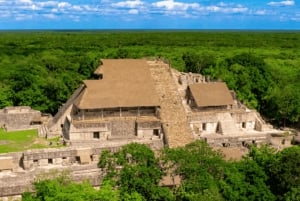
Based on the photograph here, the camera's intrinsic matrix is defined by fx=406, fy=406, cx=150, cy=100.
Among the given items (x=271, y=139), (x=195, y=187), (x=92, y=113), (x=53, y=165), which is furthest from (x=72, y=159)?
(x=271, y=139)

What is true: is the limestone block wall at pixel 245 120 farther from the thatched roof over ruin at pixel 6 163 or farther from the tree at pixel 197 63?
the tree at pixel 197 63

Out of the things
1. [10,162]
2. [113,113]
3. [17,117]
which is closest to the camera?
[10,162]

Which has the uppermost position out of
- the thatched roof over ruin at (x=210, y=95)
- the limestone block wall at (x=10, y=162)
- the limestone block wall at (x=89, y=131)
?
the thatched roof over ruin at (x=210, y=95)

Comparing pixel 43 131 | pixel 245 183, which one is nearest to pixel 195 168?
pixel 245 183

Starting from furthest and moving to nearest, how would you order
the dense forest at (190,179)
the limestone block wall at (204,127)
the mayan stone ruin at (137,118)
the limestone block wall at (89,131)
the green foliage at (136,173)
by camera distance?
the limestone block wall at (204,127)
the limestone block wall at (89,131)
the mayan stone ruin at (137,118)
the green foliage at (136,173)
the dense forest at (190,179)

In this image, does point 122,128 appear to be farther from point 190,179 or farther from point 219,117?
point 190,179

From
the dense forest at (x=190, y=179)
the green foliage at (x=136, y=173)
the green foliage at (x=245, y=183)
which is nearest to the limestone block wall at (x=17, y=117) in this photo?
the green foliage at (x=136, y=173)

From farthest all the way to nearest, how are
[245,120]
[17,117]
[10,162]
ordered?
[17,117] < [245,120] < [10,162]

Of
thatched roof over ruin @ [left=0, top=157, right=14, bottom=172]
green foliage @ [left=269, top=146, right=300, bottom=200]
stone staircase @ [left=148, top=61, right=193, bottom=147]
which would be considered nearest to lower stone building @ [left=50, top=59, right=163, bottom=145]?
stone staircase @ [left=148, top=61, right=193, bottom=147]

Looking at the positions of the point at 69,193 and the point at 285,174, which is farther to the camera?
the point at 285,174

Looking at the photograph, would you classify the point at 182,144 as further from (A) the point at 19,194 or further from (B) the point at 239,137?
(A) the point at 19,194
